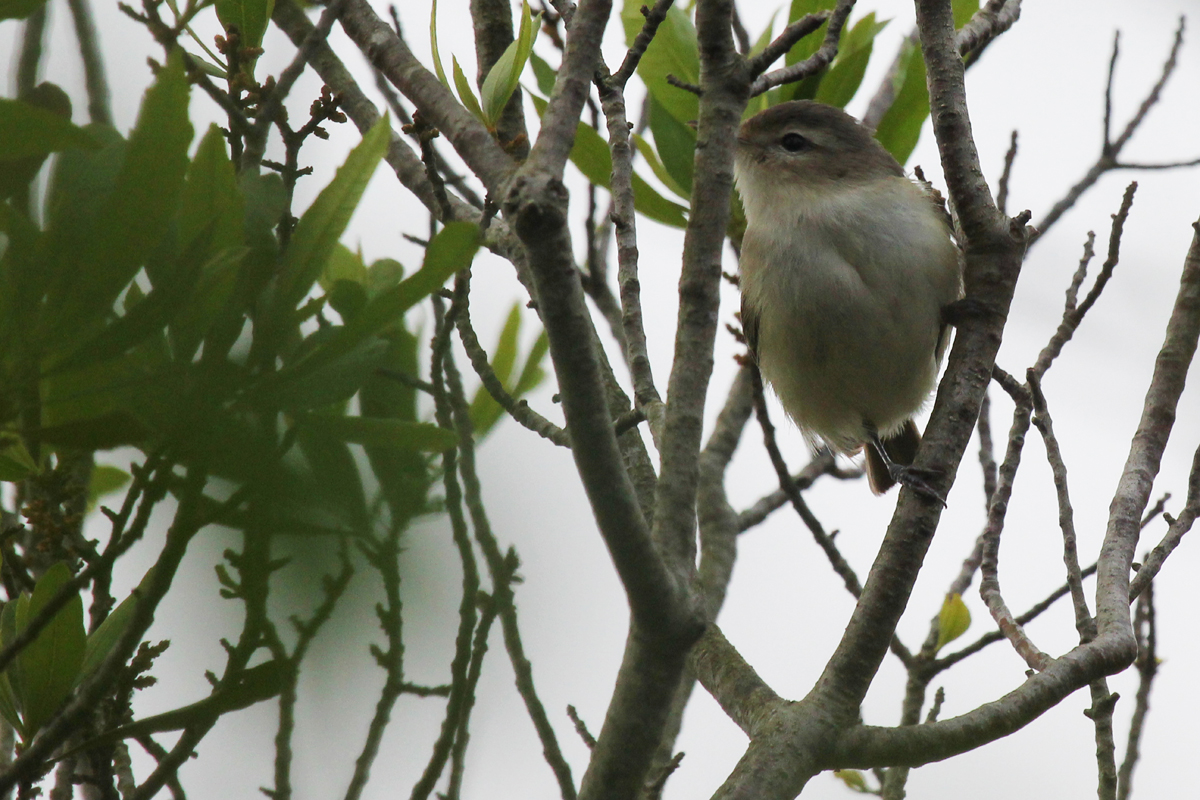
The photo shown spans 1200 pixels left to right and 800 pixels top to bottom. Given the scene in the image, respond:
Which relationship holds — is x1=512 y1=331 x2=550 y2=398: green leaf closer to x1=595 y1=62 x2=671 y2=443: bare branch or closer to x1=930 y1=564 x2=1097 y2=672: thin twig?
x1=595 y1=62 x2=671 y2=443: bare branch

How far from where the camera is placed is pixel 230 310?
0.67 metres

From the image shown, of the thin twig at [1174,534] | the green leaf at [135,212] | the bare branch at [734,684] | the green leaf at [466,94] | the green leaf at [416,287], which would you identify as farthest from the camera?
the thin twig at [1174,534]

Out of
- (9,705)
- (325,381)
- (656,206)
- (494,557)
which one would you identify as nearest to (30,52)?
(325,381)

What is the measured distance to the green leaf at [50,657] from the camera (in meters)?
0.85

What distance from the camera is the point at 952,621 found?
12.1ft

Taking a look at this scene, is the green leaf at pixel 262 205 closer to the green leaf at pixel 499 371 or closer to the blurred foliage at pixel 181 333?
the blurred foliage at pixel 181 333

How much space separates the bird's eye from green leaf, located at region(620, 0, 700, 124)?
0.51 meters

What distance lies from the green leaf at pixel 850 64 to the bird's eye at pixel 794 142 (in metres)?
0.19

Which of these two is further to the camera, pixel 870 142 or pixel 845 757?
pixel 870 142

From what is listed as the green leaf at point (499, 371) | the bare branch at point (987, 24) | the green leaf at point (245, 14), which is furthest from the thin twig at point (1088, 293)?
the green leaf at point (245, 14)

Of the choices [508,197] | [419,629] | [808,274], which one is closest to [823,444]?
[808,274]

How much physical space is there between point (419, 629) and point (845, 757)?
1.30 meters

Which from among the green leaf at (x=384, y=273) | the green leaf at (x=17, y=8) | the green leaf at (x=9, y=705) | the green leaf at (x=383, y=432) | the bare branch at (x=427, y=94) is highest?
the bare branch at (x=427, y=94)

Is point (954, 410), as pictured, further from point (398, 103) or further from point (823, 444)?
point (823, 444)
